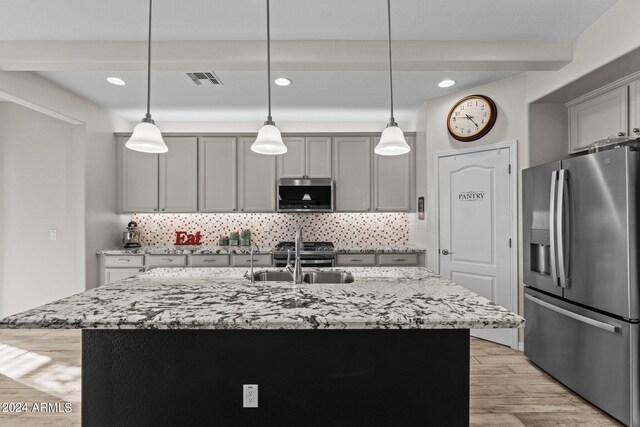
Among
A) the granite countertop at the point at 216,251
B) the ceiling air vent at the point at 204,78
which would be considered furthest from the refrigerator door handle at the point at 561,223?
the ceiling air vent at the point at 204,78

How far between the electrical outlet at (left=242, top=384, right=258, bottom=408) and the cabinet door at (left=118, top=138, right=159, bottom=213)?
369cm

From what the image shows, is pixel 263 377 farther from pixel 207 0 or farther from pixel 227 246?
pixel 227 246

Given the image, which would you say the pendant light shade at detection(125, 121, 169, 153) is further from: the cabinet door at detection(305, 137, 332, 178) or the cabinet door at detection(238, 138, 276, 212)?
the cabinet door at detection(305, 137, 332, 178)

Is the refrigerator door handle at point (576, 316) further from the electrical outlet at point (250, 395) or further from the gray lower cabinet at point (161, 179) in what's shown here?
the gray lower cabinet at point (161, 179)

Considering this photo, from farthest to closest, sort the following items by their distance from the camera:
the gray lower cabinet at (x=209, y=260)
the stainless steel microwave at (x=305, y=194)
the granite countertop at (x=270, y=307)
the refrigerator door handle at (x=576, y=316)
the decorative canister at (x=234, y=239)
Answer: the decorative canister at (x=234, y=239) < the stainless steel microwave at (x=305, y=194) < the gray lower cabinet at (x=209, y=260) < the refrigerator door handle at (x=576, y=316) < the granite countertop at (x=270, y=307)

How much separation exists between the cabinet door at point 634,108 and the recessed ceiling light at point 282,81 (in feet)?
9.27

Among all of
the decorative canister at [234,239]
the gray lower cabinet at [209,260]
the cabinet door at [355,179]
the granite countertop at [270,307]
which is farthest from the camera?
the decorative canister at [234,239]

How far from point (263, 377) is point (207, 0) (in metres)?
2.29

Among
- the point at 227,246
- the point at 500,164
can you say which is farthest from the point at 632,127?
the point at 227,246

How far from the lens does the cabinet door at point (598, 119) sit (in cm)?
276

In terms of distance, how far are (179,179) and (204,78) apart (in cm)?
167

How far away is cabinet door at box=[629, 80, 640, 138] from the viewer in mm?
2621

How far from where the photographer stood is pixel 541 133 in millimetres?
3383

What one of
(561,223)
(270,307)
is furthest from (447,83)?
(270,307)
